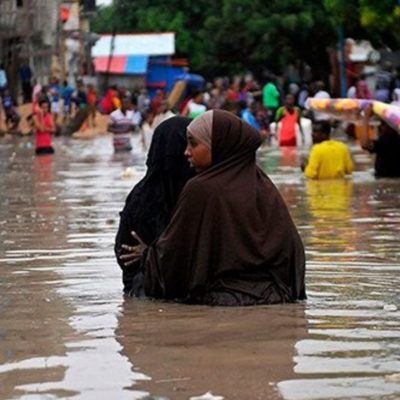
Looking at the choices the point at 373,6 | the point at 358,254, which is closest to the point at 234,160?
the point at 358,254

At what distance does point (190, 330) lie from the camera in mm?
8383

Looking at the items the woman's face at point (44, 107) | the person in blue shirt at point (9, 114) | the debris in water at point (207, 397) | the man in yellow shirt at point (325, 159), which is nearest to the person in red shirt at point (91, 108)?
the person in blue shirt at point (9, 114)

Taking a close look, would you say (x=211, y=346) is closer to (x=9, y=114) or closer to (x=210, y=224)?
(x=210, y=224)

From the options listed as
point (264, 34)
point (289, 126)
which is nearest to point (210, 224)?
point (289, 126)

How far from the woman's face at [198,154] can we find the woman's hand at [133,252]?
71cm

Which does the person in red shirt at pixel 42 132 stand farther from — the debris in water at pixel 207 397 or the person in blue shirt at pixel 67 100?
the debris in water at pixel 207 397

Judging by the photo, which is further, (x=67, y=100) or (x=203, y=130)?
(x=67, y=100)

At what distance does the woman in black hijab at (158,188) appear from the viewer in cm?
958

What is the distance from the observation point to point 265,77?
6481 centimetres

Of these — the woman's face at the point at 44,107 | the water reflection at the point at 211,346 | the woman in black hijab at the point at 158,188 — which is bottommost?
the woman's face at the point at 44,107

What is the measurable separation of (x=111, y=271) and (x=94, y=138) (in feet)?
113

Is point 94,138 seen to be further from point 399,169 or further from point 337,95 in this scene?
point 399,169

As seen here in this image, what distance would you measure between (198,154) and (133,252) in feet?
2.90

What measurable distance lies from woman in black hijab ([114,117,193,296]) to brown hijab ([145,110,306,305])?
0.39 m
